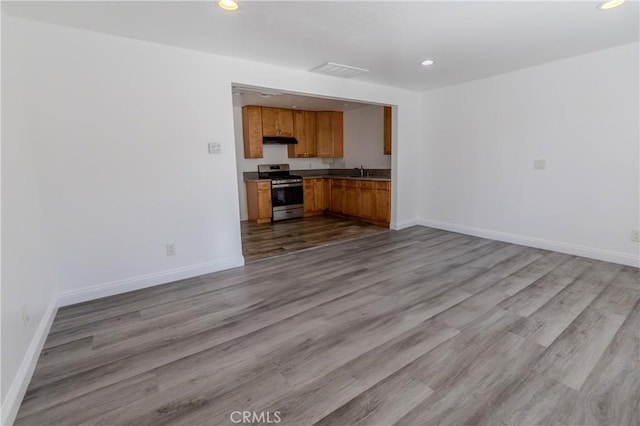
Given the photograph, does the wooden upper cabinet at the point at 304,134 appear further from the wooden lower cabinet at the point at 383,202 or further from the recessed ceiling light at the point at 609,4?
the recessed ceiling light at the point at 609,4

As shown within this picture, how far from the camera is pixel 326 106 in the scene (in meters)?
6.39

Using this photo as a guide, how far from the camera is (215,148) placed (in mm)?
3334

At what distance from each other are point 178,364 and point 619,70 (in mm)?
5016

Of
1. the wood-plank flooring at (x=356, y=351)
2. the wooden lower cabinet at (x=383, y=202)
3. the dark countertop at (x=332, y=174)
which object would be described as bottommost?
the wood-plank flooring at (x=356, y=351)

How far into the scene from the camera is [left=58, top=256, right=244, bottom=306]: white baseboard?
9.07 ft

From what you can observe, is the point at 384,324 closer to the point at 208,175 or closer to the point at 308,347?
the point at 308,347

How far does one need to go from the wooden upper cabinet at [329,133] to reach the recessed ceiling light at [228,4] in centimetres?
499

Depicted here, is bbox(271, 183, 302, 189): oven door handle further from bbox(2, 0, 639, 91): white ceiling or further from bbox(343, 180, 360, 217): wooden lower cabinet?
bbox(2, 0, 639, 91): white ceiling

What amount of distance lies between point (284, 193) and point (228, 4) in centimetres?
435

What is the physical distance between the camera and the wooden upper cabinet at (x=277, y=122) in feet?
21.0

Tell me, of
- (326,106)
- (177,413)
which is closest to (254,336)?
(177,413)

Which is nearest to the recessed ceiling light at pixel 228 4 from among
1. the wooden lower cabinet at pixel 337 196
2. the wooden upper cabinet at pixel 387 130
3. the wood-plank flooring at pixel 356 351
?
the wood-plank flooring at pixel 356 351

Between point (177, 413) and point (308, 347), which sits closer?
→ point (177, 413)

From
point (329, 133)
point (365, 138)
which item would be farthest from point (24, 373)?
point (329, 133)
